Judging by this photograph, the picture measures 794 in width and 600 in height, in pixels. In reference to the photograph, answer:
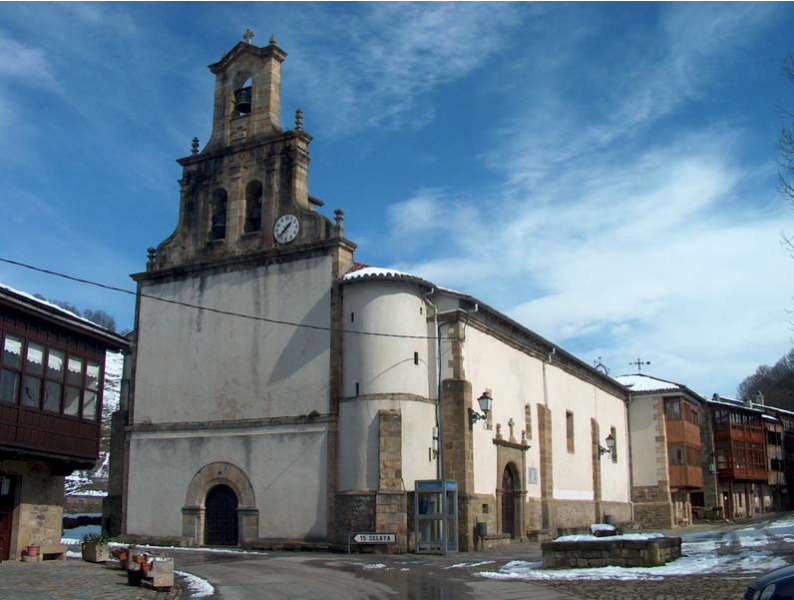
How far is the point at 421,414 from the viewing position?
93.7 feet

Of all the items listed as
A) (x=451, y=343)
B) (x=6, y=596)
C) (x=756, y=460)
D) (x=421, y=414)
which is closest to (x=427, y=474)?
(x=421, y=414)

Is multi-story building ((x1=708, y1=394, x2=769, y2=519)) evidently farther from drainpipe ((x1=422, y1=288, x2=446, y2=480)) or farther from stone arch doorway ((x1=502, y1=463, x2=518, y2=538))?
drainpipe ((x1=422, y1=288, x2=446, y2=480))

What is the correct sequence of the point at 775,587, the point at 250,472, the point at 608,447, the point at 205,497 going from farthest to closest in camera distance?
the point at 608,447 < the point at 205,497 < the point at 250,472 < the point at 775,587

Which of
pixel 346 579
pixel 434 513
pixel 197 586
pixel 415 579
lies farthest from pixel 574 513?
pixel 197 586

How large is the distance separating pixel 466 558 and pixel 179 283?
49.7ft

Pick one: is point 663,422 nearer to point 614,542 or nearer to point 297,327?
Result: point 297,327

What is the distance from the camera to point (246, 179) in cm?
3212

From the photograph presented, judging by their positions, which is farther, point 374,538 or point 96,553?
point 374,538

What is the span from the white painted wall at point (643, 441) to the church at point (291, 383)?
18115mm

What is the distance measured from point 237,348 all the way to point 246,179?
6244 mm

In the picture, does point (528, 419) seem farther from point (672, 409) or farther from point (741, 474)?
point (741, 474)

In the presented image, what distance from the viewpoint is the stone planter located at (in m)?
20.6

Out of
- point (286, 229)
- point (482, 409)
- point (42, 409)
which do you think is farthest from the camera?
point (286, 229)

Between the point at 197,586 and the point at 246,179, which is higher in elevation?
the point at 246,179
